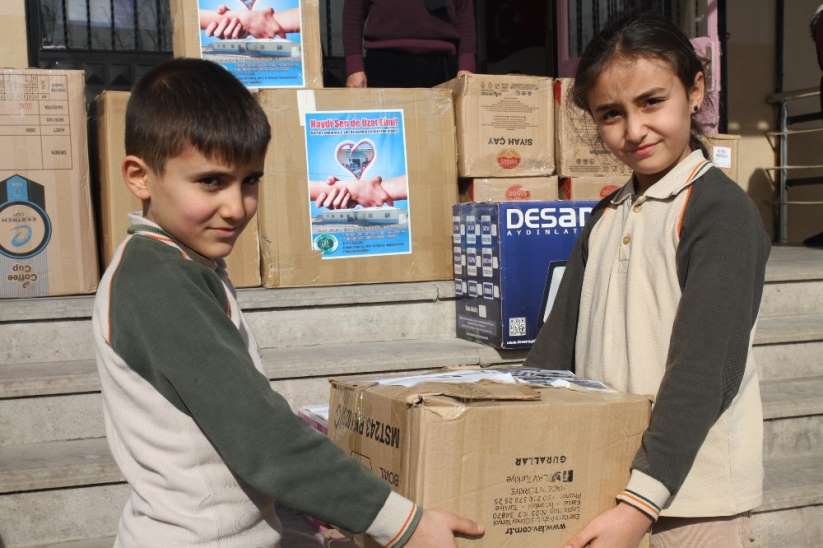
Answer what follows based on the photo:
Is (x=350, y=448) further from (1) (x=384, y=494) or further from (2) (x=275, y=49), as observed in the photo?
(2) (x=275, y=49)

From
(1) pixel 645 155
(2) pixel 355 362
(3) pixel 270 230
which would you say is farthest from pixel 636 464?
(3) pixel 270 230

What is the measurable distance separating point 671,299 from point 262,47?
245 centimetres

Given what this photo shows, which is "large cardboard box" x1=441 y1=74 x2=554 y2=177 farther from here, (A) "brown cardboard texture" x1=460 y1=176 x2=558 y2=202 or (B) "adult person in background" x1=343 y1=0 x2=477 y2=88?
(B) "adult person in background" x1=343 y1=0 x2=477 y2=88

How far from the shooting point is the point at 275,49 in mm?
3387

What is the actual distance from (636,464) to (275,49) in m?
2.58

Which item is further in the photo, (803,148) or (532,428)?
(803,148)

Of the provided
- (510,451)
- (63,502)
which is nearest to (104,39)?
(63,502)

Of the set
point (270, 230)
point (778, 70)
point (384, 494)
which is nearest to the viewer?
point (384, 494)

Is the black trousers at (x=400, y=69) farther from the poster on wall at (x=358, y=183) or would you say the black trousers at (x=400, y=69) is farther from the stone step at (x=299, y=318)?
the stone step at (x=299, y=318)

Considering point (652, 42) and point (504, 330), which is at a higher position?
point (652, 42)

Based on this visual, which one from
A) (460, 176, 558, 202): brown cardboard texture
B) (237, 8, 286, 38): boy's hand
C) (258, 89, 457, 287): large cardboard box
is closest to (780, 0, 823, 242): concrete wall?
(460, 176, 558, 202): brown cardboard texture

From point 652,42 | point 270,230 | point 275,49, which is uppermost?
Result: point 275,49

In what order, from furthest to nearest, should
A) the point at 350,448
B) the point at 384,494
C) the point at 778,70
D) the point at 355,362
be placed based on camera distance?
the point at 778,70 → the point at 355,362 → the point at 350,448 → the point at 384,494

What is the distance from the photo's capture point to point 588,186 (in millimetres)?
3695
